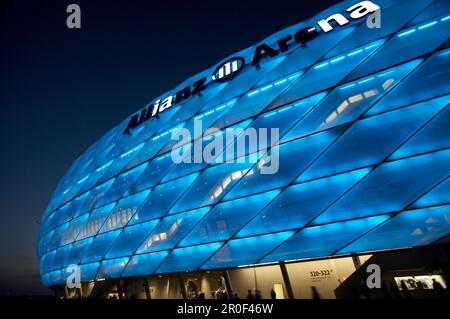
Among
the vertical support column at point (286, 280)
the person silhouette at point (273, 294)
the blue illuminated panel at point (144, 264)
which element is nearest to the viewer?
the vertical support column at point (286, 280)

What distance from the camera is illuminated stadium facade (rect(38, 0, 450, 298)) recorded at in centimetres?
878

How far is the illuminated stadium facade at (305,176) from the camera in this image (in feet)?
28.8

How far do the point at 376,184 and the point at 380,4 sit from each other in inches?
319

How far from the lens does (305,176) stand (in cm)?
995

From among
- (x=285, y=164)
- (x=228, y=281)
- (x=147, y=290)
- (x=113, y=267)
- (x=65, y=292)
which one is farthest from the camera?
(x=65, y=292)

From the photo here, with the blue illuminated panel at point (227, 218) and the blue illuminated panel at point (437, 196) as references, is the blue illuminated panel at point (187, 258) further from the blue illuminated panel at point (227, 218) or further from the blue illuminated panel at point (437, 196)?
the blue illuminated panel at point (437, 196)

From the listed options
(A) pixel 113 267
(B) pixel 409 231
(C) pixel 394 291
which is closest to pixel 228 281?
(C) pixel 394 291

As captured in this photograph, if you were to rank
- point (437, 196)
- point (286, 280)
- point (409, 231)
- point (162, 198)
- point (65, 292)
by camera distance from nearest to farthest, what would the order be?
point (437, 196), point (409, 231), point (286, 280), point (162, 198), point (65, 292)

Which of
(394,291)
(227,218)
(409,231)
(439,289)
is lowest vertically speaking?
(439,289)

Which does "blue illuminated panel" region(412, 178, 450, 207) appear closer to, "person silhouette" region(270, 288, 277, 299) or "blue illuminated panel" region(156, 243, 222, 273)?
"person silhouette" region(270, 288, 277, 299)

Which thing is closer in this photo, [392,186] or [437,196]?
[437,196]

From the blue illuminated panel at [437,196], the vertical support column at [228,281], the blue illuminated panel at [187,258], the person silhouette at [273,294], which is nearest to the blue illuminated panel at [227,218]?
the blue illuminated panel at [187,258]

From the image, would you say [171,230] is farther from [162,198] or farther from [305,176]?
[305,176]
